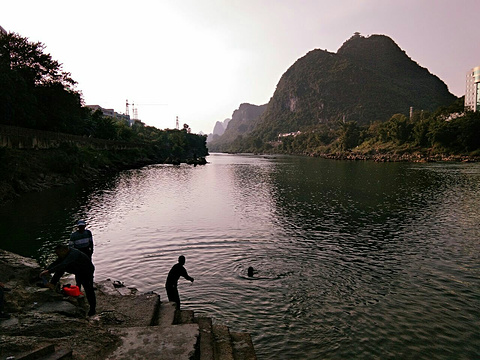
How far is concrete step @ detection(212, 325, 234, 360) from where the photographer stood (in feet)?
28.6

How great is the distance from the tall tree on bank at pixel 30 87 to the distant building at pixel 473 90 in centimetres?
14666

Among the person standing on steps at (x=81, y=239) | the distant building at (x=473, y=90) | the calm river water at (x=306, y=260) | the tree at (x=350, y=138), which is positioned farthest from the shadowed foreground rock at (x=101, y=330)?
the tree at (x=350, y=138)

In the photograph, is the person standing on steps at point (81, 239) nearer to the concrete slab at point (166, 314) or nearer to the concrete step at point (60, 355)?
the concrete slab at point (166, 314)

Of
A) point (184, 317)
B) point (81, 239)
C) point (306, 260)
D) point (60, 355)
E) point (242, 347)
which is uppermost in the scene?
point (81, 239)

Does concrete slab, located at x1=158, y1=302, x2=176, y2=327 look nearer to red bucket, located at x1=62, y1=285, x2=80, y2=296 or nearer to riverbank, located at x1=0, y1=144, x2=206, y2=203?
red bucket, located at x1=62, y1=285, x2=80, y2=296

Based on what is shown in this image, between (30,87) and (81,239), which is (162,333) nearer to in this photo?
(81,239)

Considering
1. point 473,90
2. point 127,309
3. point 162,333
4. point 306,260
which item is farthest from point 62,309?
point 473,90

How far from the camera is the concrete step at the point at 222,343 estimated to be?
8.71 metres

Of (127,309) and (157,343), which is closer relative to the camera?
(157,343)

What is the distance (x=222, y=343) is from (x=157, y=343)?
223cm

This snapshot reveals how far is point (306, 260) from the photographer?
1883 cm

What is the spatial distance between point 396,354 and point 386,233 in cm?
1553

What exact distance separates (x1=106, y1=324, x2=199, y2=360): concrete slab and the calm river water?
3.36 meters

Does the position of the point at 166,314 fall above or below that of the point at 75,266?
below
